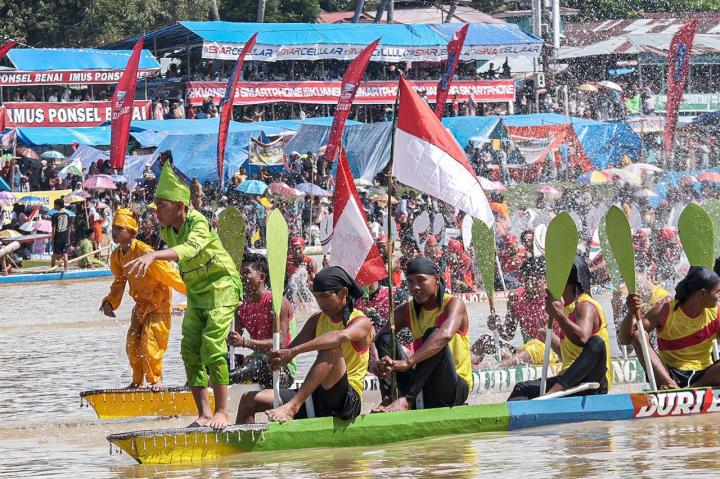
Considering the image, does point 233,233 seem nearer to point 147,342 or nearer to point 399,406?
point 147,342

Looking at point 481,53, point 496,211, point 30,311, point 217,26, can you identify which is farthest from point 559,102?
point 30,311

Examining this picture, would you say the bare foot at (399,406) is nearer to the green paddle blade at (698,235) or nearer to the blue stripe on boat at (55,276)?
the green paddle blade at (698,235)

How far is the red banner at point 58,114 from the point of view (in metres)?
33.2

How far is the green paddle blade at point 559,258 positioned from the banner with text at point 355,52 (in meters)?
30.2

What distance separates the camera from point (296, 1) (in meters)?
51.7

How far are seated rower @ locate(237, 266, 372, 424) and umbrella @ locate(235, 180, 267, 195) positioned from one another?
23227 mm

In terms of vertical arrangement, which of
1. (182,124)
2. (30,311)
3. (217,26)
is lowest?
(30,311)

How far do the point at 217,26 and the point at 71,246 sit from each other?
12.2 meters

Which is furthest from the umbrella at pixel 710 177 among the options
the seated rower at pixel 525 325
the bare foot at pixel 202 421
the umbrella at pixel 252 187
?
the bare foot at pixel 202 421

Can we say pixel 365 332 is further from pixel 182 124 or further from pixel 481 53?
pixel 481 53

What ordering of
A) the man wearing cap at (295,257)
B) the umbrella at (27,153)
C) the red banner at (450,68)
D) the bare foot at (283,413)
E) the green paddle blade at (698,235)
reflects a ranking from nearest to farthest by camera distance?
the bare foot at (283,413)
the green paddle blade at (698,235)
the man wearing cap at (295,257)
the red banner at (450,68)
the umbrella at (27,153)

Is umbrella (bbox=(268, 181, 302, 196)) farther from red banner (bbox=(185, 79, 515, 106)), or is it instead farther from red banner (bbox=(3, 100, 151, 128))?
red banner (bbox=(185, 79, 515, 106))

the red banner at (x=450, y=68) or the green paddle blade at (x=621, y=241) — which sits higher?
the red banner at (x=450, y=68)

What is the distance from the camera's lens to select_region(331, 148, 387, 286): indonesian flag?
9.56m
